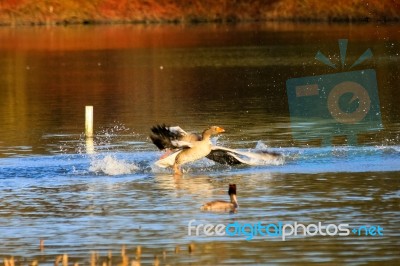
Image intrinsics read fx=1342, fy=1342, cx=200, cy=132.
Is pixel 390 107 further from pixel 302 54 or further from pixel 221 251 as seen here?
pixel 302 54

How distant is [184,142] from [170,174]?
2.42 feet

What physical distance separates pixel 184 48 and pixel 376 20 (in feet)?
96.8

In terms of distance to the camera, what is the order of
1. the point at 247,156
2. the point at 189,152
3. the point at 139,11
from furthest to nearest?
1. the point at 139,11
2. the point at 247,156
3. the point at 189,152

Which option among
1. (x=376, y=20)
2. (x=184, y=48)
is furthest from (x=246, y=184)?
(x=376, y=20)

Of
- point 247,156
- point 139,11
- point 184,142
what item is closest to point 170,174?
point 184,142

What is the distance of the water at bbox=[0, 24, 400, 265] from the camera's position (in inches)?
585

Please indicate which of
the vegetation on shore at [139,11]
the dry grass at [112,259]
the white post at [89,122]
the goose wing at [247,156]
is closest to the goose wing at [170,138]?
the goose wing at [247,156]

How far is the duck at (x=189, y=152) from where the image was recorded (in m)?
20.7

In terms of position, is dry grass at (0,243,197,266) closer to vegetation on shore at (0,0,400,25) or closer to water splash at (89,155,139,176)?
water splash at (89,155,139,176)

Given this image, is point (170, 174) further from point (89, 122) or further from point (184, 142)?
point (89, 122)

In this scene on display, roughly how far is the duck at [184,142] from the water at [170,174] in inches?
15.0

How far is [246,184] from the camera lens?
Answer: 772 inches

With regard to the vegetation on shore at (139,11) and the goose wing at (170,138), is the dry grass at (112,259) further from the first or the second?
the vegetation on shore at (139,11)

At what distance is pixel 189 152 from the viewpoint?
811 inches
